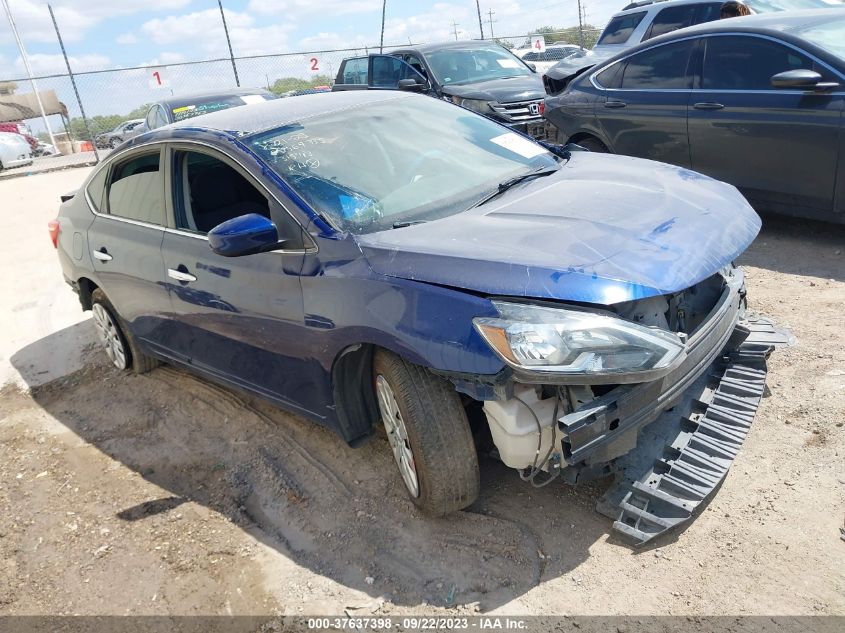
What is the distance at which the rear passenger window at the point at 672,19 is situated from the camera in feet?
31.3

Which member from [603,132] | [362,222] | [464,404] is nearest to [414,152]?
[362,222]

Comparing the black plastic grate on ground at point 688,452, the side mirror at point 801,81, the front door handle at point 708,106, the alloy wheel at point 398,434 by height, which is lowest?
the black plastic grate on ground at point 688,452

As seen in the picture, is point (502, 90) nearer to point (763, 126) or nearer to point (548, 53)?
point (763, 126)

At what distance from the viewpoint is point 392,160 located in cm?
351

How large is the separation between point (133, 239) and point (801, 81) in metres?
4.66

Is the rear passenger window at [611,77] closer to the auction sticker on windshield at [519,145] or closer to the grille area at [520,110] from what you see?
the grille area at [520,110]

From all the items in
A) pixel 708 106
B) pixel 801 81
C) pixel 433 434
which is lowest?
pixel 433 434

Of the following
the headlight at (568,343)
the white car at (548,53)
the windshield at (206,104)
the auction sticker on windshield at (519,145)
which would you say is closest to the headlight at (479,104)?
the windshield at (206,104)

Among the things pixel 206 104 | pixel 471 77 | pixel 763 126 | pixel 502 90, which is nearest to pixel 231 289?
pixel 763 126

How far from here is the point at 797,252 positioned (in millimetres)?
5410

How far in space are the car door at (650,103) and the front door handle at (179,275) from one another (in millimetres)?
4323

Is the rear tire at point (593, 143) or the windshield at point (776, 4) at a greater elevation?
the windshield at point (776, 4)

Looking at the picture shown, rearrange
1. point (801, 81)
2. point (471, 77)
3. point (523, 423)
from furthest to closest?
1. point (471, 77)
2. point (801, 81)
3. point (523, 423)

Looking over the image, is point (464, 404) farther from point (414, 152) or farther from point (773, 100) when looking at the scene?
point (773, 100)
